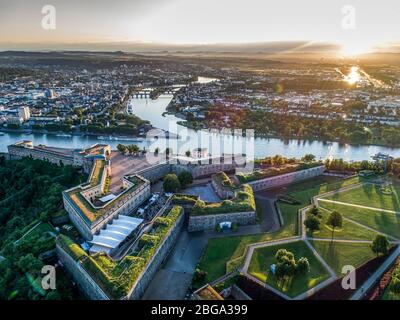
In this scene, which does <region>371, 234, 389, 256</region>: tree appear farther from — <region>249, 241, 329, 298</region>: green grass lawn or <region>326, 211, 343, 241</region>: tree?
<region>249, 241, 329, 298</region>: green grass lawn

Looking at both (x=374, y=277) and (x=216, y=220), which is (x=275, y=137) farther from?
(x=374, y=277)

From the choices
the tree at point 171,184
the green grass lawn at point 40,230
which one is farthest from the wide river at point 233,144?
the green grass lawn at point 40,230

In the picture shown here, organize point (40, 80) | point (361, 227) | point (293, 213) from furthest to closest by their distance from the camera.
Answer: point (40, 80)
point (293, 213)
point (361, 227)

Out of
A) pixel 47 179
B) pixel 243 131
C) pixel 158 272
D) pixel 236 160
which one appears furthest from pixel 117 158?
pixel 243 131

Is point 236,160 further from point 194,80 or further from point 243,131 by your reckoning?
point 194,80

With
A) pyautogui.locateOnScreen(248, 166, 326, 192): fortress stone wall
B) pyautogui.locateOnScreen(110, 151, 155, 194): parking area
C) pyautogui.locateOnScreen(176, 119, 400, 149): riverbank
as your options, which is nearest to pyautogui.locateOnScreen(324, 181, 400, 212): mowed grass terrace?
pyautogui.locateOnScreen(248, 166, 326, 192): fortress stone wall

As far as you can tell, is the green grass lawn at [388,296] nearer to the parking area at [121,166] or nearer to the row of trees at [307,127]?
the parking area at [121,166]
